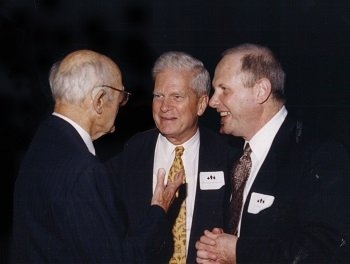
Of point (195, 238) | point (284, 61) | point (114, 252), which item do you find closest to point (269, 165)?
point (195, 238)

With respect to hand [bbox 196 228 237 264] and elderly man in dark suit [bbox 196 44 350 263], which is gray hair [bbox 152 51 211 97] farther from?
hand [bbox 196 228 237 264]

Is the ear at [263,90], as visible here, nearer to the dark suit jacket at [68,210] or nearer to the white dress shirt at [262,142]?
the white dress shirt at [262,142]

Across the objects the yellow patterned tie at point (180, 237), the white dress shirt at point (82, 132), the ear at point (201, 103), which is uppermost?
the ear at point (201, 103)

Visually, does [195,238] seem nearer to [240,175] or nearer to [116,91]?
[240,175]

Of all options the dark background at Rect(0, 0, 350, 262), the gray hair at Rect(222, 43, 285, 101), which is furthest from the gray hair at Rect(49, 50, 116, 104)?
the dark background at Rect(0, 0, 350, 262)

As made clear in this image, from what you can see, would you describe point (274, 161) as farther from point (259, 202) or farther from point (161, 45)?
point (161, 45)

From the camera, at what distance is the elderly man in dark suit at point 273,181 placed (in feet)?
6.05

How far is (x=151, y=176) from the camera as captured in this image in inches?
106

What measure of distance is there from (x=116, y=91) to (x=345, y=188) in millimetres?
1026

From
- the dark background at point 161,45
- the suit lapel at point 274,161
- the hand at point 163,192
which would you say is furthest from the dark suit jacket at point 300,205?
the dark background at point 161,45

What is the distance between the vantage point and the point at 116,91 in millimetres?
1979

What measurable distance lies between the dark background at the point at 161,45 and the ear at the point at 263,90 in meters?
1.70

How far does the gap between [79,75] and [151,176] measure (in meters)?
0.98

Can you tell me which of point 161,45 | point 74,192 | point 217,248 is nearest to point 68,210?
point 74,192
